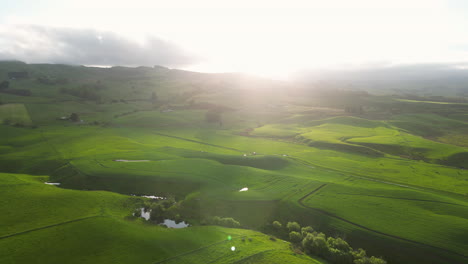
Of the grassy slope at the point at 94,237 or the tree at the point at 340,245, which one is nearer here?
the grassy slope at the point at 94,237

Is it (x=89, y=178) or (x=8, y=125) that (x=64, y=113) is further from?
(x=89, y=178)

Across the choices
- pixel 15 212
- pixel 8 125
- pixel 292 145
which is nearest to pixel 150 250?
pixel 15 212

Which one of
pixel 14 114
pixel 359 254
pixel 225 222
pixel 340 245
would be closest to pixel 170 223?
pixel 225 222

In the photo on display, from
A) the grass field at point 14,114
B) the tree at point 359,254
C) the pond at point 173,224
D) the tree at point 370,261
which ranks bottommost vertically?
the pond at point 173,224

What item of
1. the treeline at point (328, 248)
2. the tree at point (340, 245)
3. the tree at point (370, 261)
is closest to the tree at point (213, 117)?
the treeline at point (328, 248)

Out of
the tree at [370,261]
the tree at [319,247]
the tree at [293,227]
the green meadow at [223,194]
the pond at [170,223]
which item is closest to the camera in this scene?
the tree at [370,261]

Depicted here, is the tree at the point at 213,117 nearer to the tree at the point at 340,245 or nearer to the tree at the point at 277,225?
the tree at the point at 277,225

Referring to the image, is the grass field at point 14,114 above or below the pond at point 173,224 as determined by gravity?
above

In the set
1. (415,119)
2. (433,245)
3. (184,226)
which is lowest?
(184,226)
